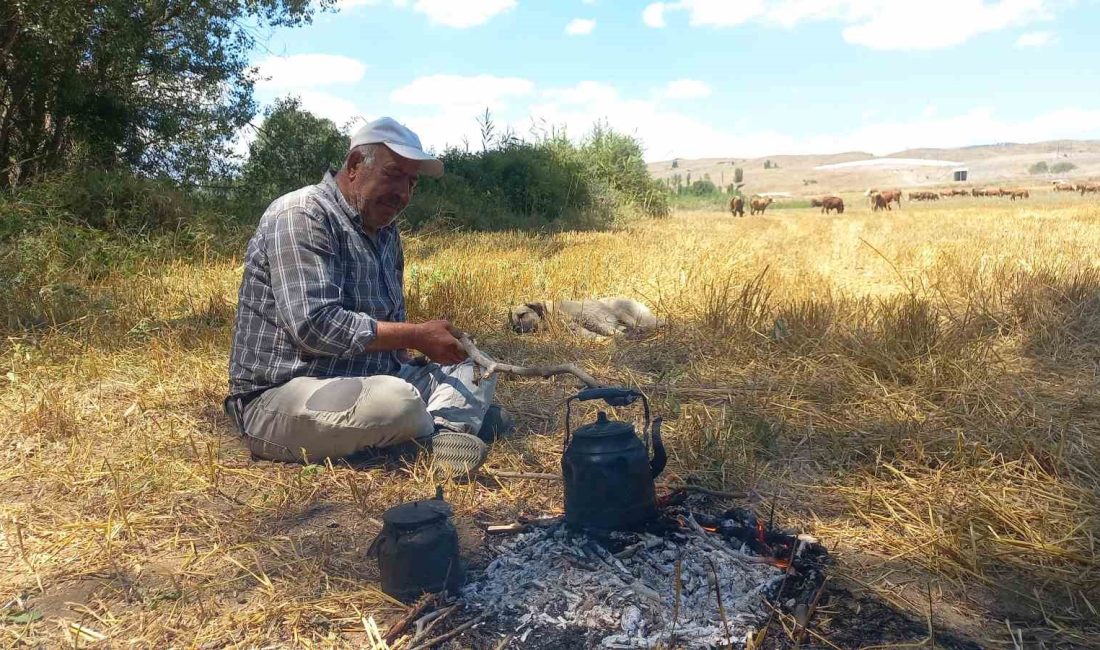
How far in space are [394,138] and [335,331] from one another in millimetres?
872

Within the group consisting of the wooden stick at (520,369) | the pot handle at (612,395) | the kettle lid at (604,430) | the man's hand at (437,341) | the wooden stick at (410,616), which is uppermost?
the man's hand at (437,341)

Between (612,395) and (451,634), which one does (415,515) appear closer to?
(451,634)

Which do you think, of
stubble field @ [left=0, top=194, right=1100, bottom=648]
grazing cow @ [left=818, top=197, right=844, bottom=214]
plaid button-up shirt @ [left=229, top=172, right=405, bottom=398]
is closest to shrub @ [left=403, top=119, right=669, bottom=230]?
grazing cow @ [left=818, top=197, right=844, bottom=214]

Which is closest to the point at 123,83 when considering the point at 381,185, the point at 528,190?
the point at 528,190

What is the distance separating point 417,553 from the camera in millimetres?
2412

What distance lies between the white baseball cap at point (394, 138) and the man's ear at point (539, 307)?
2776 mm

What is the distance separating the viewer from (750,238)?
12367 mm

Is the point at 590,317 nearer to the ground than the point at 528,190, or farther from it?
nearer to the ground

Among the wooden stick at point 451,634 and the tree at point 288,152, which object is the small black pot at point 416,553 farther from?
the tree at point 288,152

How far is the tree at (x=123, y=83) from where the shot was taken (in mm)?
8922

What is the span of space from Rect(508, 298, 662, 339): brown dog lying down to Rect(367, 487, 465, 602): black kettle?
3.42 metres

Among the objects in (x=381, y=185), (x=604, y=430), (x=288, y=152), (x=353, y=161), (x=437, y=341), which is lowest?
(x=604, y=430)

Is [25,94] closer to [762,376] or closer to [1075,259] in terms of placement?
[762,376]

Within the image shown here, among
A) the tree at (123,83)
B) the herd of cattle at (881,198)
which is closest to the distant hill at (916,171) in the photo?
the herd of cattle at (881,198)
